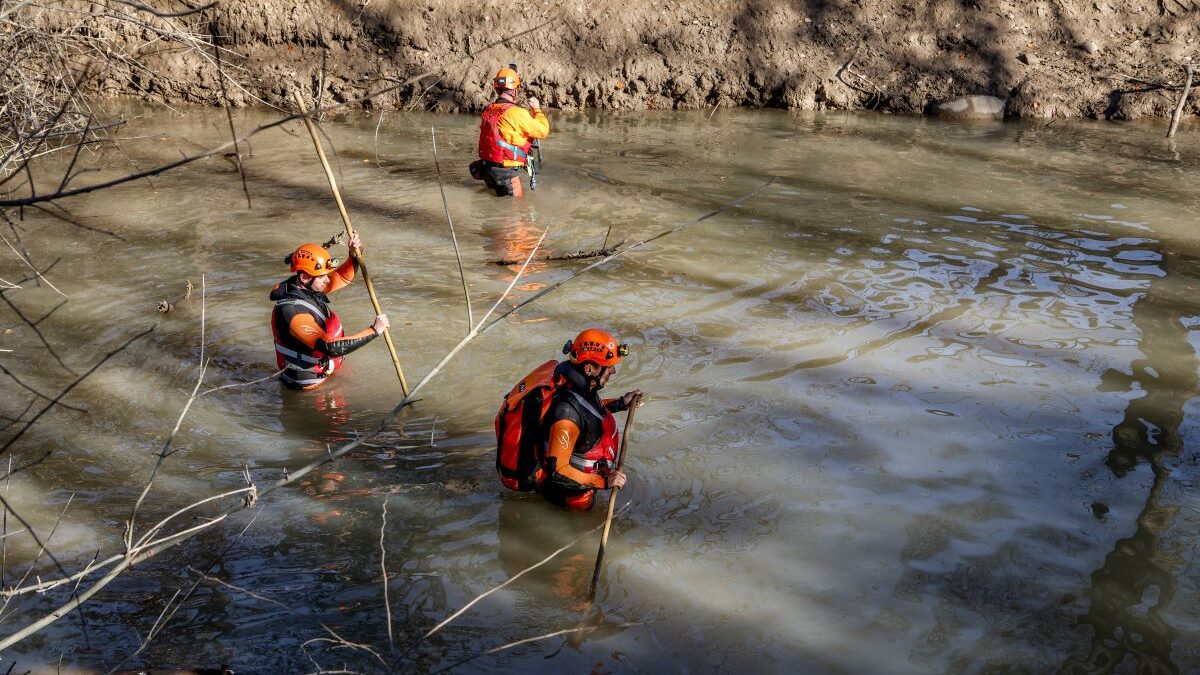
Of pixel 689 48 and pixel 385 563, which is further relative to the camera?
pixel 689 48

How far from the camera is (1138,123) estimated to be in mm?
17859

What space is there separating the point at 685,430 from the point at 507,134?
6669 mm

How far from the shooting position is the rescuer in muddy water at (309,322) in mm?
8484

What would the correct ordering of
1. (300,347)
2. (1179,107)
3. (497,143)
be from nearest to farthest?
(300,347) < (497,143) < (1179,107)

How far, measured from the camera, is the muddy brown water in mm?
5996

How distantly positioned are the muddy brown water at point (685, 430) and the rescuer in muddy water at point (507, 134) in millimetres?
436

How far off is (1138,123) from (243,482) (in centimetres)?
1635

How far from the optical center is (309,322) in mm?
8500

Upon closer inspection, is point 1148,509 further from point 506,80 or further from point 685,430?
A: point 506,80

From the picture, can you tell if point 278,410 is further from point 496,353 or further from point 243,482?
point 496,353

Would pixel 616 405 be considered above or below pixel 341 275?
below

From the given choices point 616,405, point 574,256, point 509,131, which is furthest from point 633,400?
point 509,131

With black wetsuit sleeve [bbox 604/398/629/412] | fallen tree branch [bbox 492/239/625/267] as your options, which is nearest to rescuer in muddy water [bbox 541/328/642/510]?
black wetsuit sleeve [bbox 604/398/629/412]

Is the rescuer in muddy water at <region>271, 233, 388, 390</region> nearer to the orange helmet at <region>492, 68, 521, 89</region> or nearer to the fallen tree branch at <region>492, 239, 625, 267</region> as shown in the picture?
the fallen tree branch at <region>492, 239, 625, 267</region>
